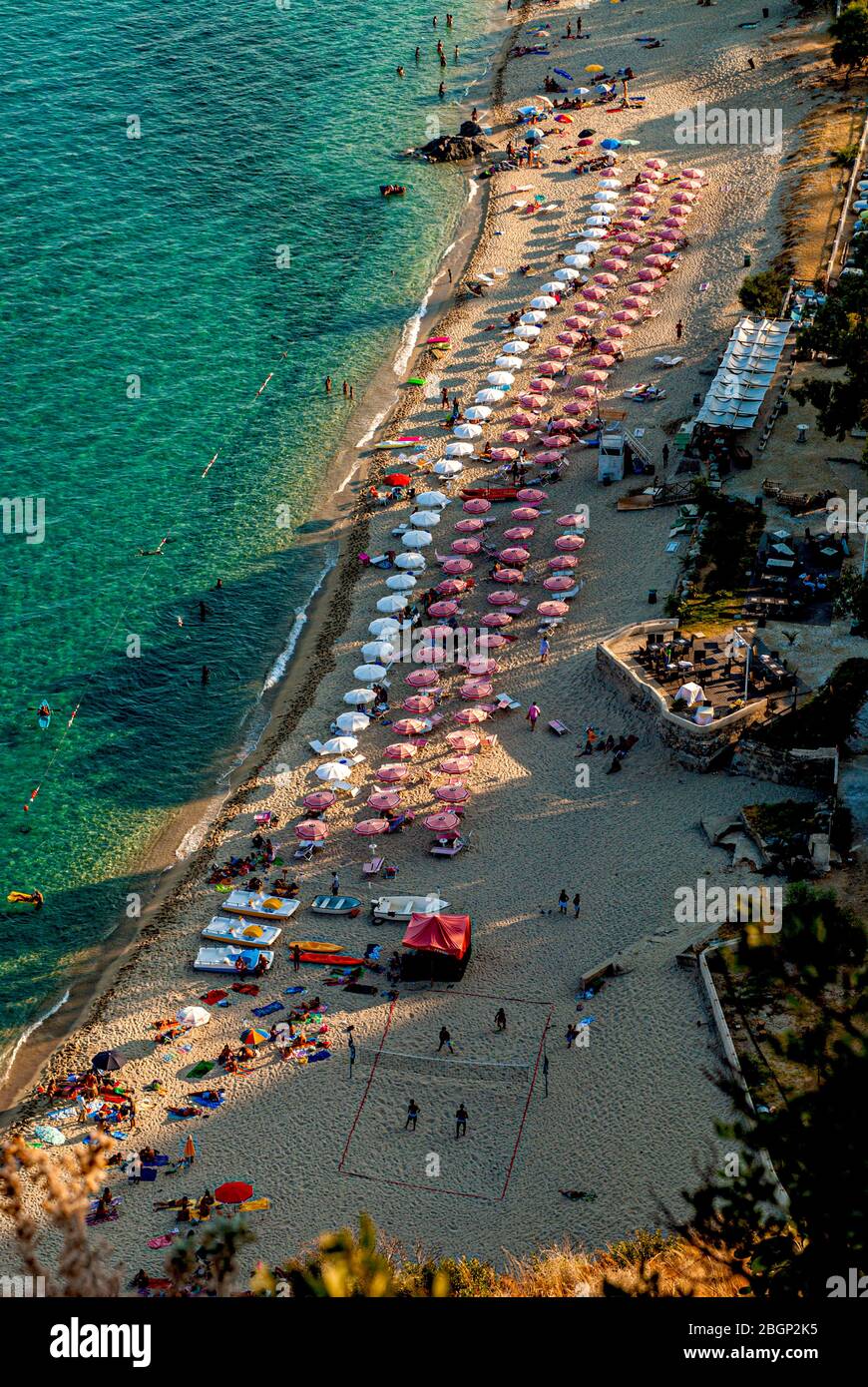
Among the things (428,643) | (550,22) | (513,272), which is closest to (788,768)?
(428,643)

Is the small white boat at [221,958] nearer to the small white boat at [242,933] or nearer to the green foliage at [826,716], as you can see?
the small white boat at [242,933]

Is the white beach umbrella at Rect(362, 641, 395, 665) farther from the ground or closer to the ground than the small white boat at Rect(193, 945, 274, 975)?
farther from the ground

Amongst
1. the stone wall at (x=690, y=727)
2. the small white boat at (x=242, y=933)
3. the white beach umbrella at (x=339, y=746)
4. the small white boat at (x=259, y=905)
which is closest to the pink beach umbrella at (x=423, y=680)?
the white beach umbrella at (x=339, y=746)

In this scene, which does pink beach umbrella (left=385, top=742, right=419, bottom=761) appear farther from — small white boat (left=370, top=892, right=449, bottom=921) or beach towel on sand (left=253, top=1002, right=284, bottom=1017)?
beach towel on sand (left=253, top=1002, right=284, bottom=1017)

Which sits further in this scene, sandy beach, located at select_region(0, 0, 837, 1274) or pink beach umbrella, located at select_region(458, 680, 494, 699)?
pink beach umbrella, located at select_region(458, 680, 494, 699)

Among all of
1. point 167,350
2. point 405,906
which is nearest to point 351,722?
point 405,906

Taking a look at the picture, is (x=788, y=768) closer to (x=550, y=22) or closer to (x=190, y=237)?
(x=190, y=237)

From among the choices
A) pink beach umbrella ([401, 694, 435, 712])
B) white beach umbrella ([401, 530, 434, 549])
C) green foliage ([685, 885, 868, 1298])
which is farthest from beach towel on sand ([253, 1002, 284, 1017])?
white beach umbrella ([401, 530, 434, 549])
